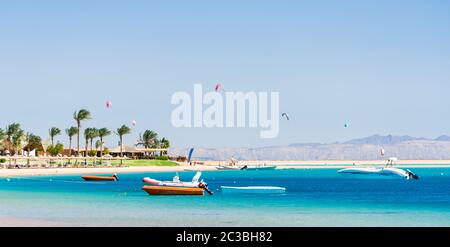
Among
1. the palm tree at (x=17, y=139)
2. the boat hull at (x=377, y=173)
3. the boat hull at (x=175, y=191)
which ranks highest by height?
the palm tree at (x=17, y=139)

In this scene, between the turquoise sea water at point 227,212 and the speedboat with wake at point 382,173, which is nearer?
the turquoise sea water at point 227,212

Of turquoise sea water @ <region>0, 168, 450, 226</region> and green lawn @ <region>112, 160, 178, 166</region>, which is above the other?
green lawn @ <region>112, 160, 178, 166</region>

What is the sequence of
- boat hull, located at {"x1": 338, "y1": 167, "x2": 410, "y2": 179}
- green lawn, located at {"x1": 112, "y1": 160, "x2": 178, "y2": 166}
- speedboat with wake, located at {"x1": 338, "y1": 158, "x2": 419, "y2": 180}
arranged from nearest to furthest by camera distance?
speedboat with wake, located at {"x1": 338, "y1": 158, "x2": 419, "y2": 180} → boat hull, located at {"x1": 338, "y1": 167, "x2": 410, "y2": 179} → green lawn, located at {"x1": 112, "y1": 160, "x2": 178, "y2": 166}

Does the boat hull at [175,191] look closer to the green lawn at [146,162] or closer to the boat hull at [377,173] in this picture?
the boat hull at [377,173]

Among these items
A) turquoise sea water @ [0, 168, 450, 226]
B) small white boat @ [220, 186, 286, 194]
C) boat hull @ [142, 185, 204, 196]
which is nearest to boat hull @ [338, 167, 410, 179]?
small white boat @ [220, 186, 286, 194]

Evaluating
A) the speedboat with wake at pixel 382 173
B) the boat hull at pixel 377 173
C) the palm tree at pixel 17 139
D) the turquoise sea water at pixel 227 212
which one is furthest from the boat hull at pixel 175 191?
the palm tree at pixel 17 139

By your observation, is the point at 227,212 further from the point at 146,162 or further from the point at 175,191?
the point at 146,162

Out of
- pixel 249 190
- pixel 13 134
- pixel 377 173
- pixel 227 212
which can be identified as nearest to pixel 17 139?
pixel 13 134

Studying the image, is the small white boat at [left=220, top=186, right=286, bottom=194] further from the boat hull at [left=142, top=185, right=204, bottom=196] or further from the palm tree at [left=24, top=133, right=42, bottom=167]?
the palm tree at [left=24, top=133, right=42, bottom=167]

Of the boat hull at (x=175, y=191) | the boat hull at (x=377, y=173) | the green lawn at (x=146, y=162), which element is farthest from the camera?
the green lawn at (x=146, y=162)

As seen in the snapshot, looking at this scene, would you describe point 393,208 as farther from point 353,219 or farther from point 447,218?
point 353,219
